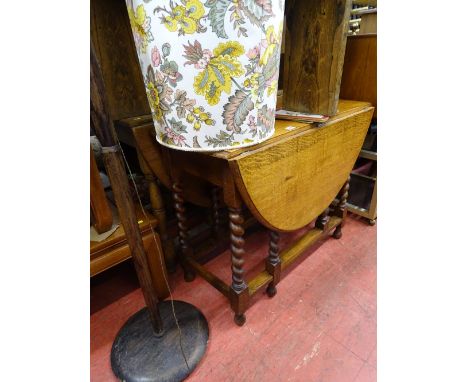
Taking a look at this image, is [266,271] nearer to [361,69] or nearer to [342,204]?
[342,204]

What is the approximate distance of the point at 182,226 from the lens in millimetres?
1223

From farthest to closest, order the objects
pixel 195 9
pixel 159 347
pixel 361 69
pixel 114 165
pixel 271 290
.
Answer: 1. pixel 361 69
2. pixel 271 290
3. pixel 159 347
4. pixel 114 165
5. pixel 195 9

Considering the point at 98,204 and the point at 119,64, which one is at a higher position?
the point at 119,64

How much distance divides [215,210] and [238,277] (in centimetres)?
45

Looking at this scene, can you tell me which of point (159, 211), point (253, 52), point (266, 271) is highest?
point (253, 52)

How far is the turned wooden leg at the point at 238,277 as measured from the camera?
0.97 m

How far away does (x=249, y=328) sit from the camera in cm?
113

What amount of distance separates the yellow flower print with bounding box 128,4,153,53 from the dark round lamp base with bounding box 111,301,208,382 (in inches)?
37.9

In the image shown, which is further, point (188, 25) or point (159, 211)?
point (159, 211)

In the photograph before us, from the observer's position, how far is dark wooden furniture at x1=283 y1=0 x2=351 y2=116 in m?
0.99

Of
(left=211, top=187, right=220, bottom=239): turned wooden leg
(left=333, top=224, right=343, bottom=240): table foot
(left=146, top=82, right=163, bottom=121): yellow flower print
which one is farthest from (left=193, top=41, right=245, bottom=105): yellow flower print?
(left=333, top=224, right=343, bottom=240): table foot

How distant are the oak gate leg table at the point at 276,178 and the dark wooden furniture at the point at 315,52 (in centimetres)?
11

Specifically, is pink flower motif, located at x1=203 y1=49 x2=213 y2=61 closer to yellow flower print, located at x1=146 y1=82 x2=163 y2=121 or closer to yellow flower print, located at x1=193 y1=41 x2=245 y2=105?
yellow flower print, located at x1=193 y1=41 x2=245 y2=105

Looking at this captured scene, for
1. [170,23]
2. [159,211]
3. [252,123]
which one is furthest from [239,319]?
[170,23]
